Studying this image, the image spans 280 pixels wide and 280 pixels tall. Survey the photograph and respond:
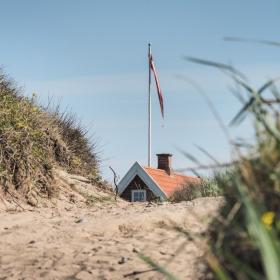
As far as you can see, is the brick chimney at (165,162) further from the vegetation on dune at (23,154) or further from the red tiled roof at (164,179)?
the vegetation on dune at (23,154)

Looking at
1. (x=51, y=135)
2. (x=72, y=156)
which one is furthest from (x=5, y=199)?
(x=72, y=156)

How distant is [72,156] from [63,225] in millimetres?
8402

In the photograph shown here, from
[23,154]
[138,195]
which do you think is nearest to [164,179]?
[138,195]

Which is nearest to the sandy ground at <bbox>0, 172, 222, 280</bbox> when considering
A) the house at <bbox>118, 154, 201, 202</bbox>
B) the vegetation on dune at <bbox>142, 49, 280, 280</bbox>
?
the vegetation on dune at <bbox>142, 49, 280, 280</bbox>

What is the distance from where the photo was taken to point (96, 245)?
639 centimetres

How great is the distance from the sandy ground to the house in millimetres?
20265

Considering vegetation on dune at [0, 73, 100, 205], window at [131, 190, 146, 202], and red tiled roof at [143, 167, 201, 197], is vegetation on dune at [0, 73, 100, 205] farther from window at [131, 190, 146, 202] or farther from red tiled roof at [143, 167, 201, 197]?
window at [131, 190, 146, 202]

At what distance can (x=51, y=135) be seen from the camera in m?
14.7

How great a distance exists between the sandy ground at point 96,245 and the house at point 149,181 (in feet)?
66.5

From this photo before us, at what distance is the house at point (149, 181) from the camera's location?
28844 millimetres

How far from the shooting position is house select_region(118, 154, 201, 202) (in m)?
28.8

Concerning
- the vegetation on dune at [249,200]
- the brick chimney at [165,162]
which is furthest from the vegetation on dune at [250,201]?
the brick chimney at [165,162]

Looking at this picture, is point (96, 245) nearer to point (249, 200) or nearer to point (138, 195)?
point (249, 200)

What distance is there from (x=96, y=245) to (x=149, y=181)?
2277 cm
